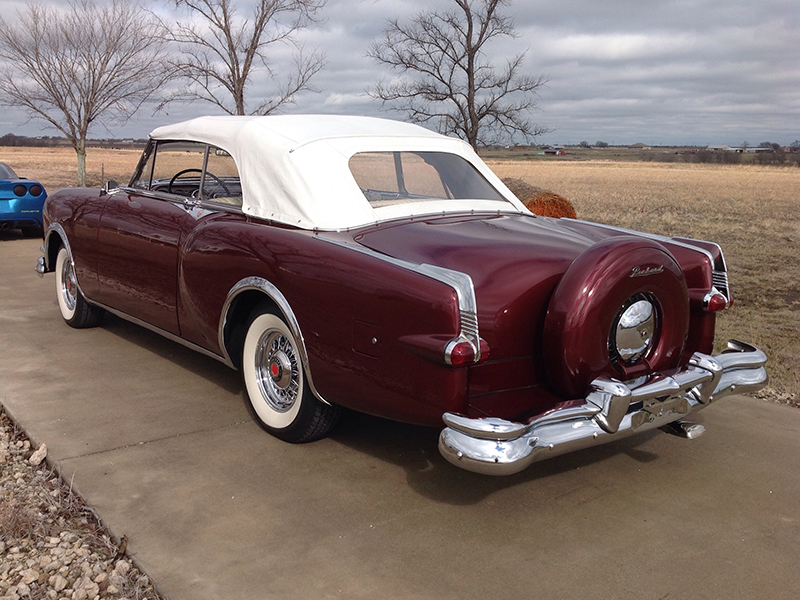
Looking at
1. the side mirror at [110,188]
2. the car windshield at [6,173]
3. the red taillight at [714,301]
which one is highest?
the side mirror at [110,188]

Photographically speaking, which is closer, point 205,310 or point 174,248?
point 205,310

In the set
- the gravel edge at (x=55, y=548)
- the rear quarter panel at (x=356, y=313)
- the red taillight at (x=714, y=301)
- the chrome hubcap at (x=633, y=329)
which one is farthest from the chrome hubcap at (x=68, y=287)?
the red taillight at (x=714, y=301)

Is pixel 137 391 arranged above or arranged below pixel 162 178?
below

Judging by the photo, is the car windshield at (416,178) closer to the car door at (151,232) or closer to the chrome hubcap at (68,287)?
the car door at (151,232)

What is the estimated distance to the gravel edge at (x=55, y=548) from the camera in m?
2.43

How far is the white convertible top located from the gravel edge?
1.61m

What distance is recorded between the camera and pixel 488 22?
12664mm

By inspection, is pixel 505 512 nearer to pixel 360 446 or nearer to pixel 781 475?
pixel 360 446

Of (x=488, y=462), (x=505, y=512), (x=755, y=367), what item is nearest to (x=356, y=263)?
(x=488, y=462)

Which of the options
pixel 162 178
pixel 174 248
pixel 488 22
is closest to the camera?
pixel 174 248

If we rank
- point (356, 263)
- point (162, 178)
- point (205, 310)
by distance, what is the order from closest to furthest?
point (356, 263) < point (205, 310) < point (162, 178)

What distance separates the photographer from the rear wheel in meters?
5.57

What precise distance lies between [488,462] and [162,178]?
3313 mm

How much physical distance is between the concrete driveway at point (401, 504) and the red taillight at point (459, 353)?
733 millimetres
